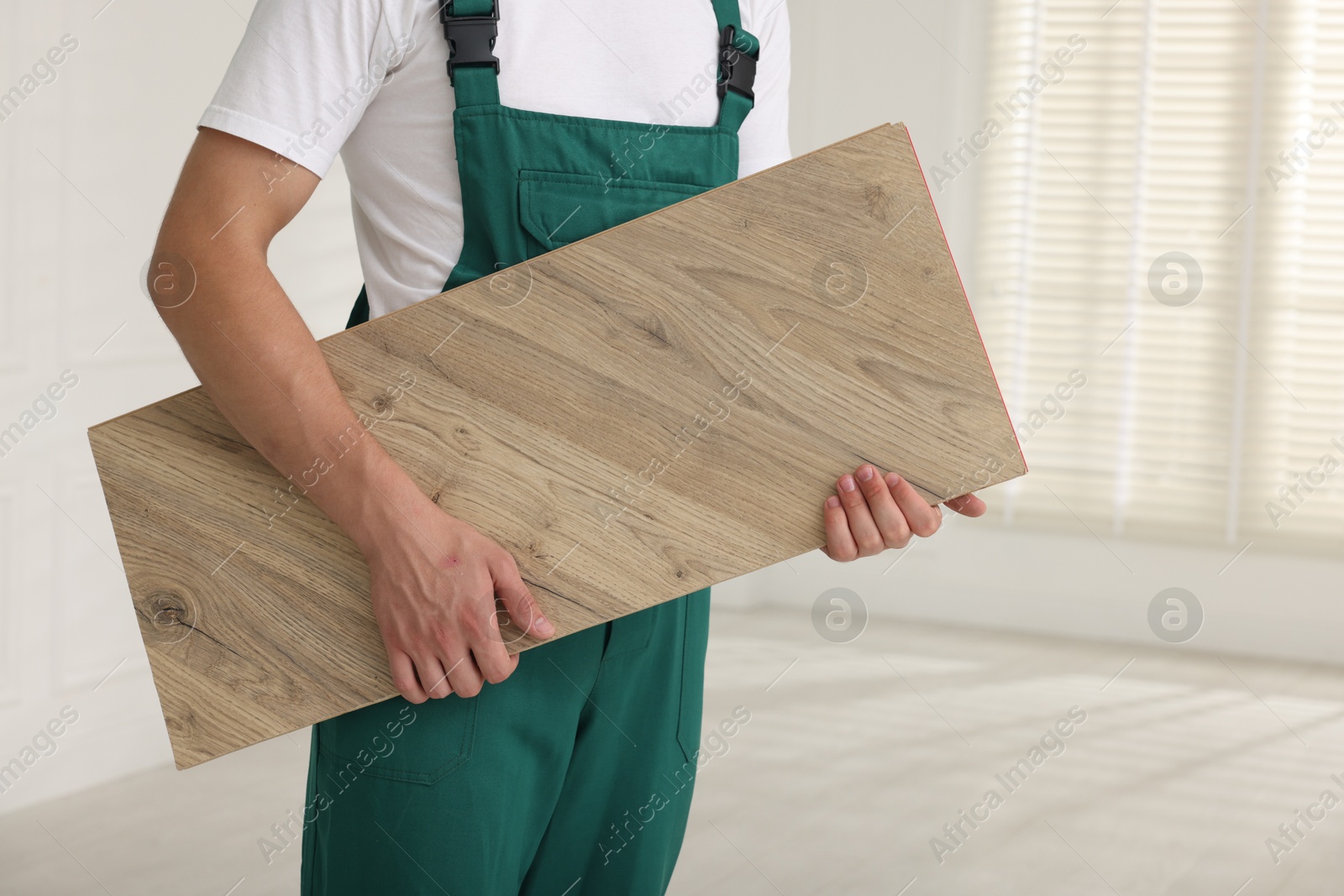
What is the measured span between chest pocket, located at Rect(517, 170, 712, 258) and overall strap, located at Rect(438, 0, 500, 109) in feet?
0.23

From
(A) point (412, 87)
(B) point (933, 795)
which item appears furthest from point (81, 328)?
(B) point (933, 795)

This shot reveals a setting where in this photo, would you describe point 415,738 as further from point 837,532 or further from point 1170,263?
point 1170,263

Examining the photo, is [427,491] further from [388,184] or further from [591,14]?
[591,14]

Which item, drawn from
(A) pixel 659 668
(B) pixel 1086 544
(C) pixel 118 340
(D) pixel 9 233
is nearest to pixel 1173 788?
(B) pixel 1086 544

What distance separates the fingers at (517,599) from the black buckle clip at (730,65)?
1.62ft

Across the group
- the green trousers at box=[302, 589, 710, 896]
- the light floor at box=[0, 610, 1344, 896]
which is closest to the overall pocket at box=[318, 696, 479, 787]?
the green trousers at box=[302, 589, 710, 896]

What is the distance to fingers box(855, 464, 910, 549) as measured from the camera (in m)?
0.85

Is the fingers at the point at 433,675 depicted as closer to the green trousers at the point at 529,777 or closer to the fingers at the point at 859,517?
the green trousers at the point at 529,777

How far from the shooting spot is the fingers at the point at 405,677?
2.75 feet

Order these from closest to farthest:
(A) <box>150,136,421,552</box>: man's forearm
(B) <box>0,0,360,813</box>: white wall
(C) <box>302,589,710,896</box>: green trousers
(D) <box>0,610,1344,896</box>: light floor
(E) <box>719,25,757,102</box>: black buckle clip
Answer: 1. (A) <box>150,136,421,552</box>: man's forearm
2. (C) <box>302,589,710,896</box>: green trousers
3. (E) <box>719,25,757,102</box>: black buckle clip
4. (D) <box>0,610,1344,896</box>: light floor
5. (B) <box>0,0,360,813</box>: white wall

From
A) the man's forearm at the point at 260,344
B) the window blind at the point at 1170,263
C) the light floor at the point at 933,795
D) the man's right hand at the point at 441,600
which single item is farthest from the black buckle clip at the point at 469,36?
the window blind at the point at 1170,263

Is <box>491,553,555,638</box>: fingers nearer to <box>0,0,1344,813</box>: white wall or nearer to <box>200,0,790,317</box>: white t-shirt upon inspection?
<box>200,0,790,317</box>: white t-shirt

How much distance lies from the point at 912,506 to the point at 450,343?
1.30ft

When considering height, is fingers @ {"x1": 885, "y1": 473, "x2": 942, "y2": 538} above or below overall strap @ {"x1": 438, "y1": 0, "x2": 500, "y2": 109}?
below
